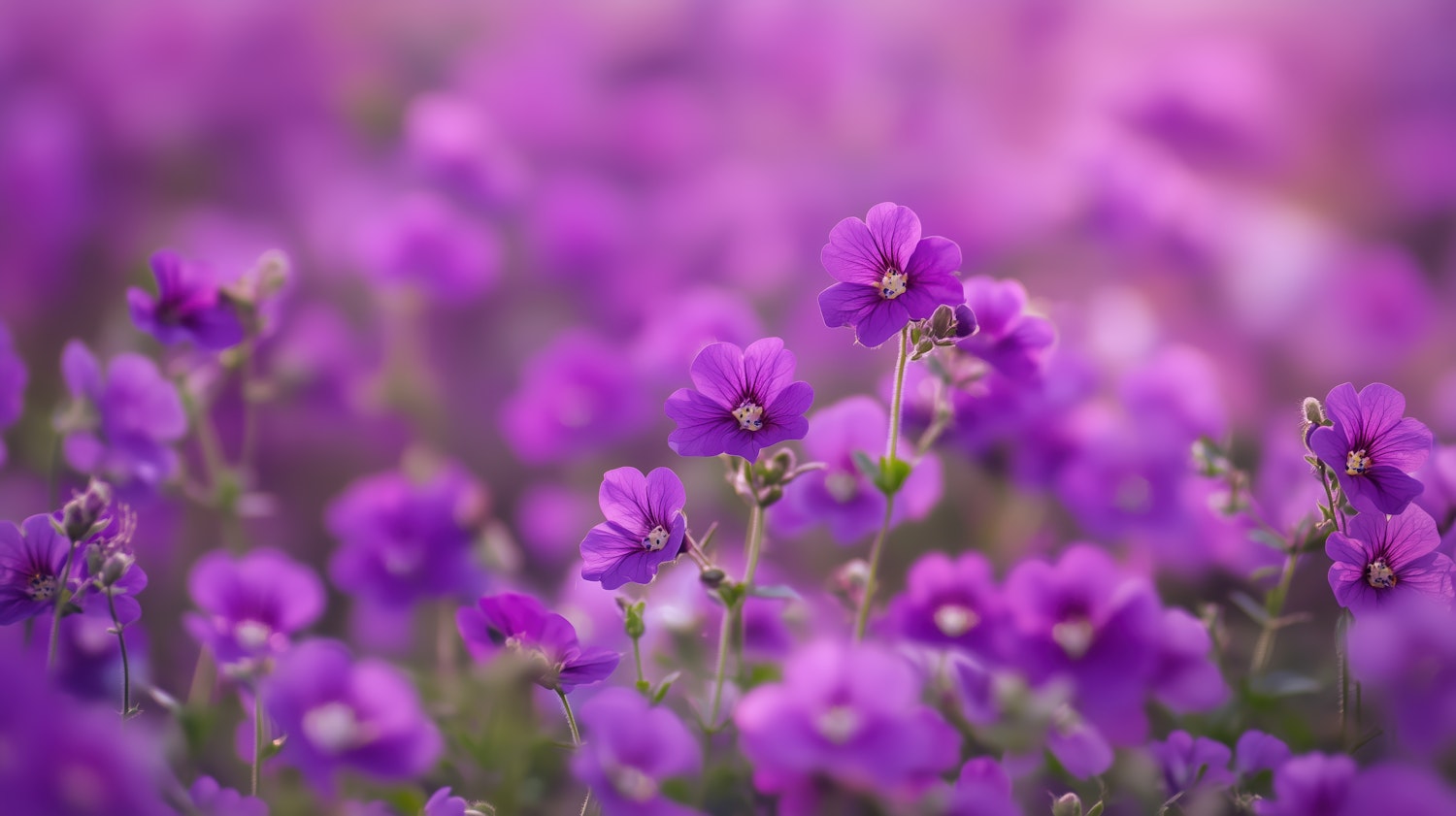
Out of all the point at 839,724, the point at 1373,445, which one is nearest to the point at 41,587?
the point at 839,724

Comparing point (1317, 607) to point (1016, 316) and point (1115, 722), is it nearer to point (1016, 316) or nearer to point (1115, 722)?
point (1115, 722)

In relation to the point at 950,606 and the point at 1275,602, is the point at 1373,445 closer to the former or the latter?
the point at 1275,602

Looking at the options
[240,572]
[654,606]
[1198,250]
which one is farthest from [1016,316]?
[1198,250]

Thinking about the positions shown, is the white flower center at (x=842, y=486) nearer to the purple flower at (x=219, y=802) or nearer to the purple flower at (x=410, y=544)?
the purple flower at (x=410, y=544)

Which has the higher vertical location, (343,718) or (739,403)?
(739,403)

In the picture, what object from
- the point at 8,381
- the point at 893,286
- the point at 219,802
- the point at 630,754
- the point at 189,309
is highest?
the point at 893,286

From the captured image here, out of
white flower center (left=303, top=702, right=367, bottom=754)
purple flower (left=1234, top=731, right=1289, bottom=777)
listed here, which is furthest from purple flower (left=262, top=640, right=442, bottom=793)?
purple flower (left=1234, top=731, right=1289, bottom=777)

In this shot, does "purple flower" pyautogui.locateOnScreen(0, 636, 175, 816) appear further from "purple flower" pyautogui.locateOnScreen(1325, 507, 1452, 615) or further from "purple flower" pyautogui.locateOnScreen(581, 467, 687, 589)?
"purple flower" pyautogui.locateOnScreen(1325, 507, 1452, 615)
